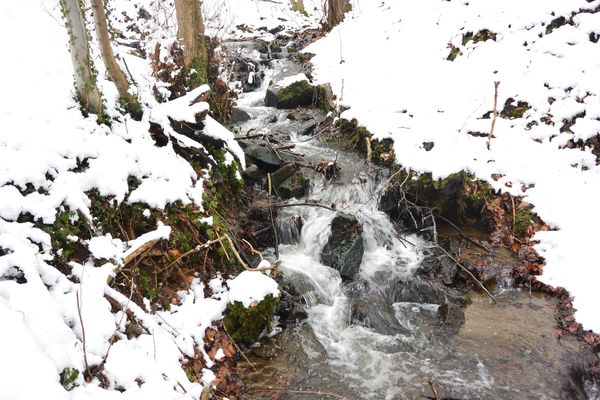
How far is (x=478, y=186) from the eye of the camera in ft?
21.8

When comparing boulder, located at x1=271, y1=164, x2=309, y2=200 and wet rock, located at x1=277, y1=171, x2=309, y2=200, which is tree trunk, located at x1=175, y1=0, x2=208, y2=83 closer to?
boulder, located at x1=271, y1=164, x2=309, y2=200

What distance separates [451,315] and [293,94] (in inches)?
279

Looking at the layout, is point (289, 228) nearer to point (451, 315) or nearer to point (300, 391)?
point (451, 315)

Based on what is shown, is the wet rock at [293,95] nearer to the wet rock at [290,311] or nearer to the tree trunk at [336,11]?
the tree trunk at [336,11]

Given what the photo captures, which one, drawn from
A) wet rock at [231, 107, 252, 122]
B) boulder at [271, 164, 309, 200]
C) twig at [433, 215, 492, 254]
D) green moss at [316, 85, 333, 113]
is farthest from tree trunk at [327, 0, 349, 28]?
twig at [433, 215, 492, 254]

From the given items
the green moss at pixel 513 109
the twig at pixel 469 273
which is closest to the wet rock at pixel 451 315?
the twig at pixel 469 273

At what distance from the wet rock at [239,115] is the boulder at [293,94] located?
3.49 feet

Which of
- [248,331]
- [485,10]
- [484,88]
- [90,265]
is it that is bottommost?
[248,331]

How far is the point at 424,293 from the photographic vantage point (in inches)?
217

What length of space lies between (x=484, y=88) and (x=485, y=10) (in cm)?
254

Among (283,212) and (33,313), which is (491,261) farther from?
(33,313)

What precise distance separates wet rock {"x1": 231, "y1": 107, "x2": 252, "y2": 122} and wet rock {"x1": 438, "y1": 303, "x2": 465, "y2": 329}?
625 cm

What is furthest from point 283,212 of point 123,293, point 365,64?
point 365,64

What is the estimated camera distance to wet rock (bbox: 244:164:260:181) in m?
6.79
